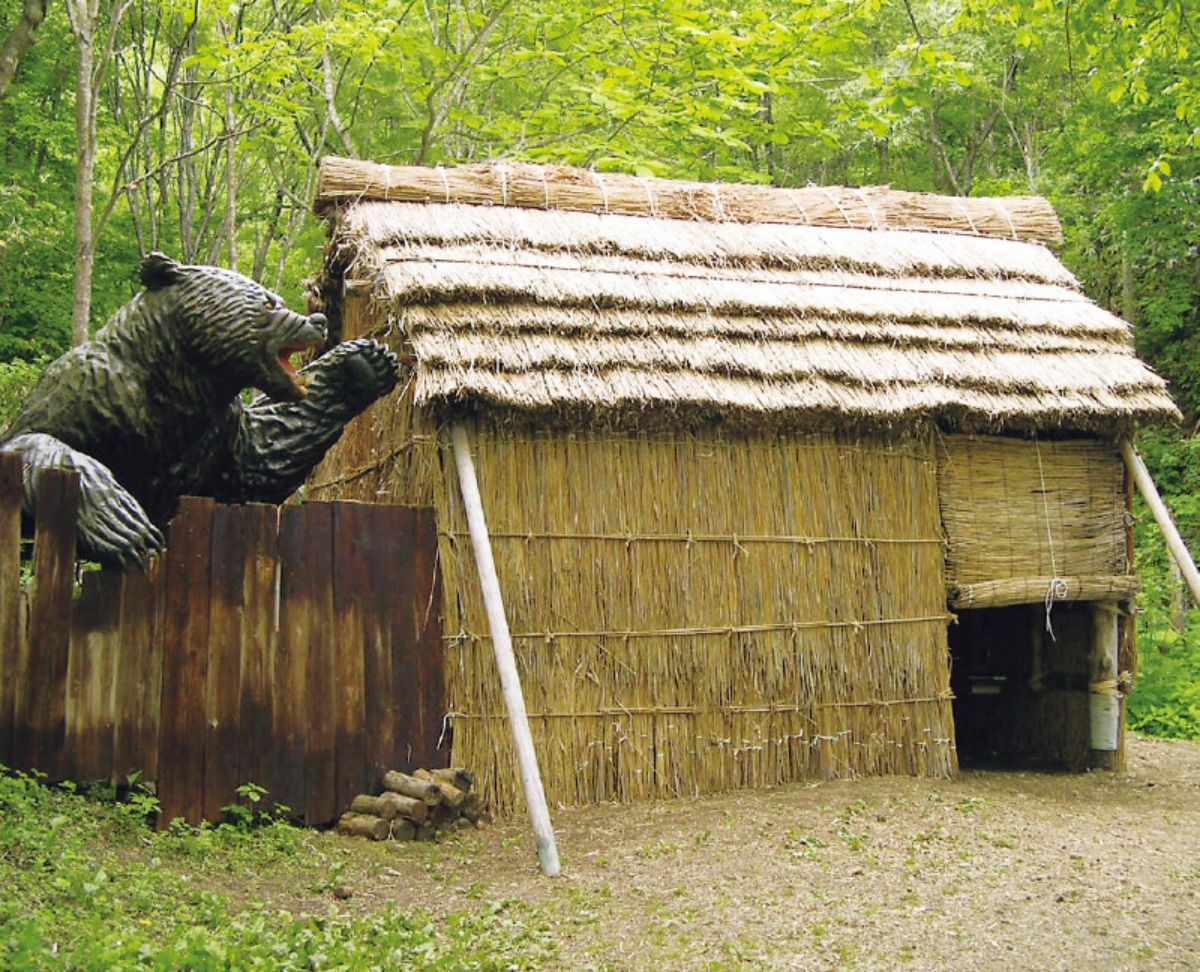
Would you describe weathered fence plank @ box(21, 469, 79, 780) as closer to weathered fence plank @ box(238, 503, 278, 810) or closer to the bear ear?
weathered fence plank @ box(238, 503, 278, 810)

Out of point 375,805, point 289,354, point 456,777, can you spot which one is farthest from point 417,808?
point 289,354

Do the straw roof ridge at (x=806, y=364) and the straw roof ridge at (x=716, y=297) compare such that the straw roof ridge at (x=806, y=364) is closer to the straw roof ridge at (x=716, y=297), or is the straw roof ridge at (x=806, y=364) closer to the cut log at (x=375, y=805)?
the straw roof ridge at (x=716, y=297)

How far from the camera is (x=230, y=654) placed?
6441 mm

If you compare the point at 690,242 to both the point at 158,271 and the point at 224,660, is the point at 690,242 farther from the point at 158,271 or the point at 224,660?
the point at 224,660

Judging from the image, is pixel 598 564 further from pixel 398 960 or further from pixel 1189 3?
pixel 1189 3

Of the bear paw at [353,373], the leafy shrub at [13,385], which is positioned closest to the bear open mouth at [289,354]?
the bear paw at [353,373]

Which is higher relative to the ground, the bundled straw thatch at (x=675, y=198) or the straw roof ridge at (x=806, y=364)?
the bundled straw thatch at (x=675, y=198)

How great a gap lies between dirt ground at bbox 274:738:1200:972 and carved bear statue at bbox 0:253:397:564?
2.00m

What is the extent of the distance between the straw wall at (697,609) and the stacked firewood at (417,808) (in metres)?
0.29

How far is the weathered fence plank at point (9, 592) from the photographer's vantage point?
538 centimetres

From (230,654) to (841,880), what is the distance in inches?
129

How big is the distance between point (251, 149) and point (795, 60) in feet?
23.9

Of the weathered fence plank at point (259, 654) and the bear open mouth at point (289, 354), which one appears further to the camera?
the weathered fence plank at point (259, 654)

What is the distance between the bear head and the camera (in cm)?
571
